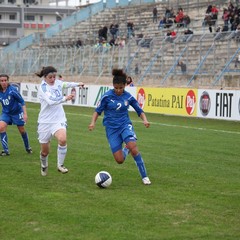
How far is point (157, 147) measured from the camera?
1922cm

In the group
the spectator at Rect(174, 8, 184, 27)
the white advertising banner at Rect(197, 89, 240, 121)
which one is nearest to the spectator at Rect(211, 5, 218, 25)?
the spectator at Rect(174, 8, 184, 27)

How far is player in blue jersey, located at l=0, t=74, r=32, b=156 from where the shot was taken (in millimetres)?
17203

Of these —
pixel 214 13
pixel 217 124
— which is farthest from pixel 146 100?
pixel 214 13

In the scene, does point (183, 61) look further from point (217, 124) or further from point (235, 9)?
point (217, 124)

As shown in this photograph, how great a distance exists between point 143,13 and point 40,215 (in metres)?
44.2

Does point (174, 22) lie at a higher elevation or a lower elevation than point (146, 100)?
higher

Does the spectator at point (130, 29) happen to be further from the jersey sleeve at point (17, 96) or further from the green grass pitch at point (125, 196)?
the jersey sleeve at point (17, 96)

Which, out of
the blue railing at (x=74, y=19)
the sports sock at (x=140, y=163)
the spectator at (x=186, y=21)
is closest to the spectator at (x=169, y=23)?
the spectator at (x=186, y=21)

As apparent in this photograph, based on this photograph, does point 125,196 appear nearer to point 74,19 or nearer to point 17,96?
point 17,96

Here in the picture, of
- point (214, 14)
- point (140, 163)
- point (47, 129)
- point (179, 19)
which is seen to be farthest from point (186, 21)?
point (140, 163)

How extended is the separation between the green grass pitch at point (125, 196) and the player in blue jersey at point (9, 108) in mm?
502

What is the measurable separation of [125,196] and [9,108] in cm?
695

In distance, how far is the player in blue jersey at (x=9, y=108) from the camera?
17.2 m

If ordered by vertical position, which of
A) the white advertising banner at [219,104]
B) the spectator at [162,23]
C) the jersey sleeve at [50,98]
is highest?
the spectator at [162,23]
